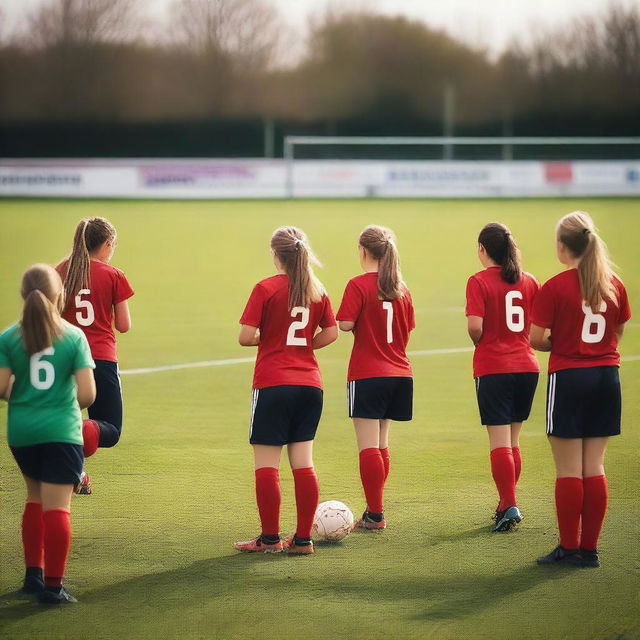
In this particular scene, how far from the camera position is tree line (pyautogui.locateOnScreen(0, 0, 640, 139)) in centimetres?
4966

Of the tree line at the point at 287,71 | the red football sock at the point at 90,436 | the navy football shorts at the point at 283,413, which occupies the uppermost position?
the tree line at the point at 287,71

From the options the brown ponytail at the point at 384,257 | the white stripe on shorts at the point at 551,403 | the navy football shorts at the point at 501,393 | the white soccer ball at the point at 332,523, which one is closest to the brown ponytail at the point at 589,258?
the white stripe on shorts at the point at 551,403

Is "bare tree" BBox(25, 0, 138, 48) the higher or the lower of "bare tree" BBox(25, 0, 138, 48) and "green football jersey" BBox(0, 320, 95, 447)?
the higher

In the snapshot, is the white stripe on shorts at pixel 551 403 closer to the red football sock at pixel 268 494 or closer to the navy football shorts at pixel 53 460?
the red football sock at pixel 268 494

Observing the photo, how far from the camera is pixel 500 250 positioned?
6.56 metres

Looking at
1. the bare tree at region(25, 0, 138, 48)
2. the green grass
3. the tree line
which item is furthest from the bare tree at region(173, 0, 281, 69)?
the green grass

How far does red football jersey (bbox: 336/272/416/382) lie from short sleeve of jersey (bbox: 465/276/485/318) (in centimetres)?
38

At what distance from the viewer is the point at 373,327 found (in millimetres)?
6543

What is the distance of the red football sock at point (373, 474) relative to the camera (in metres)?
6.59

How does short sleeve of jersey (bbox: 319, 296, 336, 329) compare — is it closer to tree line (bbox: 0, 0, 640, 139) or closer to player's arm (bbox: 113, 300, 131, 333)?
player's arm (bbox: 113, 300, 131, 333)

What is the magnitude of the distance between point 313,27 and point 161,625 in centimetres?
5270

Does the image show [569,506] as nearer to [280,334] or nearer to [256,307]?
[280,334]

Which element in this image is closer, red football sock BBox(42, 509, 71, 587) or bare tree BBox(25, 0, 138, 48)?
red football sock BBox(42, 509, 71, 587)

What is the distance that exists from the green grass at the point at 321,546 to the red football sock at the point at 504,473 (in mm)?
207
